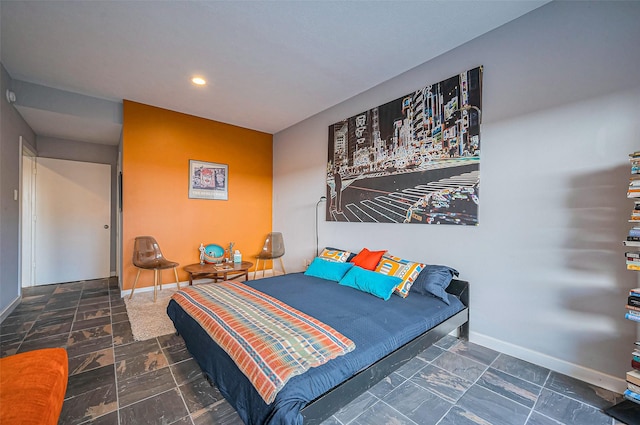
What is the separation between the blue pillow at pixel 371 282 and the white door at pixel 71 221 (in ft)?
15.5

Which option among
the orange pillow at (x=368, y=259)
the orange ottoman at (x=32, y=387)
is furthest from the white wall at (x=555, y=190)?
the orange ottoman at (x=32, y=387)

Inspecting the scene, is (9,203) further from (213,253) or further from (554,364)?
(554,364)

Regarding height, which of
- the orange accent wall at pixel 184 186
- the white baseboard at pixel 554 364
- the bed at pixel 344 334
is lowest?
the white baseboard at pixel 554 364

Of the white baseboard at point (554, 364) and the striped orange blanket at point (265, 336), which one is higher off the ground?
the striped orange blanket at point (265, 336)

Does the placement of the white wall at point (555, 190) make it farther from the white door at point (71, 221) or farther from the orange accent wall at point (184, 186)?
the white door at point (71, 221)

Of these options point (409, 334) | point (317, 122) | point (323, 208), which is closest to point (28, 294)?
point (323, 208)

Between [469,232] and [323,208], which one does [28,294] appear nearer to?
[323,208]

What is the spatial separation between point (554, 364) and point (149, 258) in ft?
15.8

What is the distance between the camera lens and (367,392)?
188cm

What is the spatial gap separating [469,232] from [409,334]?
1.26 m

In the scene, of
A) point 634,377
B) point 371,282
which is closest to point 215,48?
point 371,282

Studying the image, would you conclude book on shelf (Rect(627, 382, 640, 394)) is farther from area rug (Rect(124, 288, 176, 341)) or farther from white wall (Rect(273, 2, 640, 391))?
area rug (Rect(124, 288, 176, 341))

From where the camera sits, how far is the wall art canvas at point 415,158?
2.56 m

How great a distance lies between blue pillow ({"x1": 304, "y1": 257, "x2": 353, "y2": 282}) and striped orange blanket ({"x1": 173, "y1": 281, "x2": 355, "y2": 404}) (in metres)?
0.99
